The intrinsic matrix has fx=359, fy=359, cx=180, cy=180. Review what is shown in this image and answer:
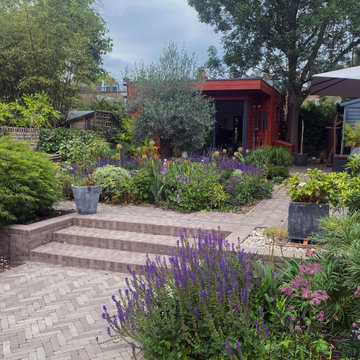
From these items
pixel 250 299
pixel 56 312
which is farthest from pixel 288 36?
pixel 56 312

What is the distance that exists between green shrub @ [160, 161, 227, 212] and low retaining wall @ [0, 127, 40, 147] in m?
5.12

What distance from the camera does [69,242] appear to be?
206 inches

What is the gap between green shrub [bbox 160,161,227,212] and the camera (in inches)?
261

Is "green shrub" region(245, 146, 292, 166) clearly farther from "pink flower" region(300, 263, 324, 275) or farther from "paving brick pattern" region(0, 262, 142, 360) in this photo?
"pink flower" region(300, 263, 324, 275)

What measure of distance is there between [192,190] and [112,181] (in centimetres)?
174

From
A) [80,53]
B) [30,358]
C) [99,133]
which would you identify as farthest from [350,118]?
[30,358]

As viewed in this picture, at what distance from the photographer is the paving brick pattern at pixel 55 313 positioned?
9.08ft

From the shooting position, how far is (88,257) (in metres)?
4.57

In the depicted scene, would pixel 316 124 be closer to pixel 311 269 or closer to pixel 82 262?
pixel 82 262

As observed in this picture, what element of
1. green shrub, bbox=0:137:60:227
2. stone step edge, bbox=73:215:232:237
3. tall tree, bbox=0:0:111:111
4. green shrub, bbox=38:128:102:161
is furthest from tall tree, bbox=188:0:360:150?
green shrub, bbox=0:137:60:227

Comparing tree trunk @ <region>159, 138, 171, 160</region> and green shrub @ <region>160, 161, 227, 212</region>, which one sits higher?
tree trunk @ <region>159, 138, 171, 160</region>

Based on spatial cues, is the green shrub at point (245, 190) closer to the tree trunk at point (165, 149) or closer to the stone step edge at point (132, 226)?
the stone step edge at point (132, 226)

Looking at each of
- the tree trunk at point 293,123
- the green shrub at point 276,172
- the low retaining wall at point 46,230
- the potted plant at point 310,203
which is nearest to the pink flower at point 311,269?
the potted plant at point 310,203

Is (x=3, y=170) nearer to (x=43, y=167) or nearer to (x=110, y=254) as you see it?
(x=43, y=167)
